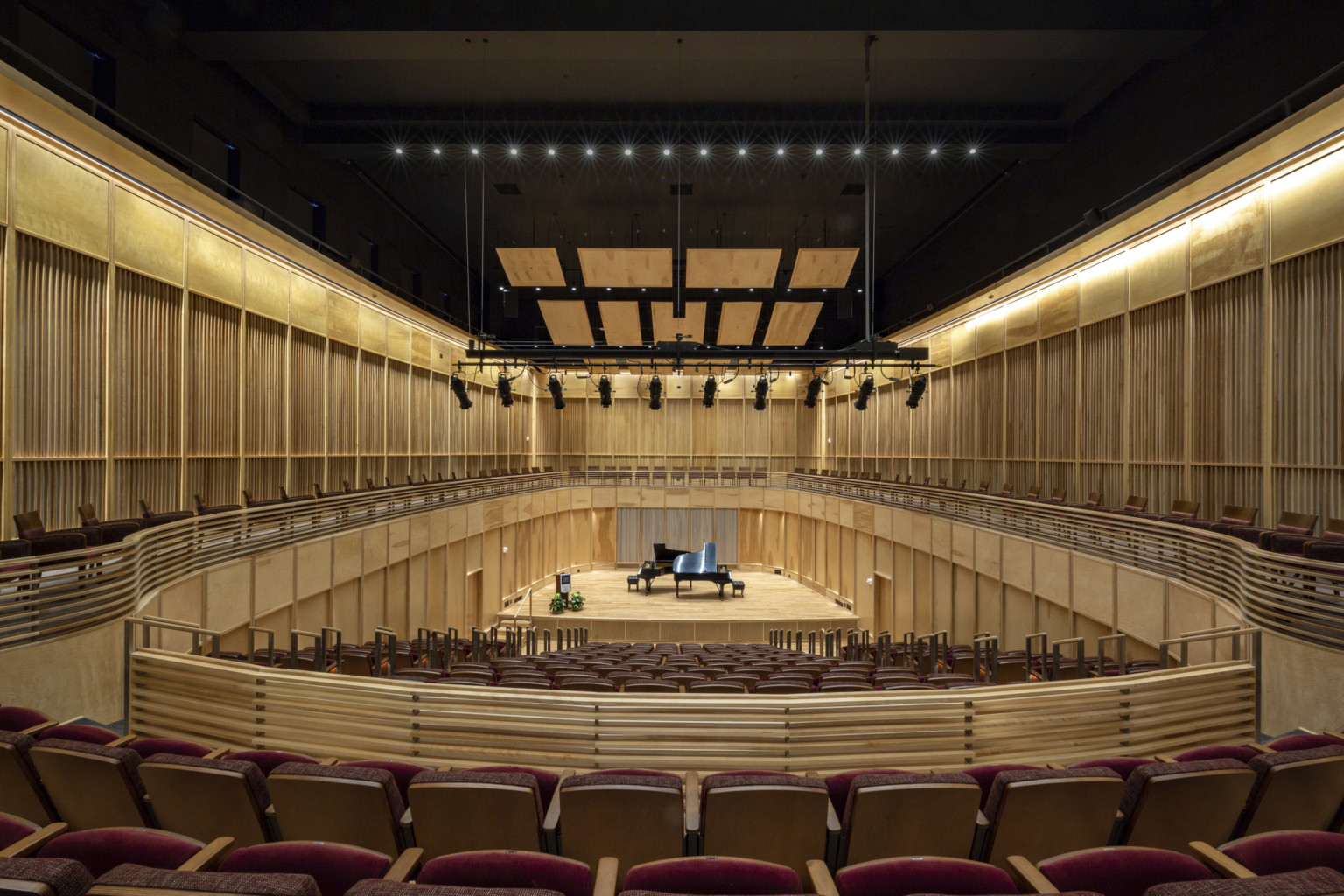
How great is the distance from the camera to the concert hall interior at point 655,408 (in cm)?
275

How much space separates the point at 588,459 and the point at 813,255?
1384 centimetres

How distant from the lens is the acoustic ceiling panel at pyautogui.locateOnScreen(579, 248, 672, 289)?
1385cm

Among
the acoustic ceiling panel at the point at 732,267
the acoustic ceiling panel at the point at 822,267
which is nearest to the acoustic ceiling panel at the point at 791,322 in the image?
the acoustic ceiling panel at the point at 822,267

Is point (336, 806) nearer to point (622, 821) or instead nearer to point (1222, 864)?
point (622, 821)

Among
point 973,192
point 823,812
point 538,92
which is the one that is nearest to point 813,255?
point 973,192

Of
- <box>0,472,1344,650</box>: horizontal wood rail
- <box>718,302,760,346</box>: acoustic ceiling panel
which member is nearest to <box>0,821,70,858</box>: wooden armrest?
<box>0,472,1344,650</box>: horizontal wood rail

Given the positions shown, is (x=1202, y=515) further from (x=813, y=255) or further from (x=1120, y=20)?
(x=813, y=255)

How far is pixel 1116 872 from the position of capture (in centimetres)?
222

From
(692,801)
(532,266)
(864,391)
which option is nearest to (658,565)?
(864,391)

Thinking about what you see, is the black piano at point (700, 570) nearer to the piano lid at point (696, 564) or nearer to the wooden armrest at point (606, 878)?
the piano lid at point (696, 564)

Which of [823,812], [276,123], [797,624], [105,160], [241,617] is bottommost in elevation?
[797,624]

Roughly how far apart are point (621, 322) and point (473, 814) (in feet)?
54.7

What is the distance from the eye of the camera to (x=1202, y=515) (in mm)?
9531

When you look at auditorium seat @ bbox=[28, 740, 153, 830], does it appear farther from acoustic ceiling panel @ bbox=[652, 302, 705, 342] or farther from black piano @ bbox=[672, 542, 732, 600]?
black piano @ bbox=[672, 542, 732, 600]
